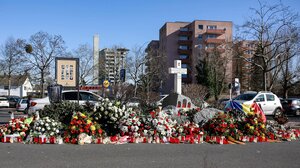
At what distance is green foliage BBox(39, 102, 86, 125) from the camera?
419 inches

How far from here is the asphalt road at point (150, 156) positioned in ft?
22.7

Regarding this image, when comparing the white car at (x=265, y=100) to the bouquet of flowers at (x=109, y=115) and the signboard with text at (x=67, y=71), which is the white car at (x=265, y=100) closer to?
the signboard with text at (x=67, y=71)

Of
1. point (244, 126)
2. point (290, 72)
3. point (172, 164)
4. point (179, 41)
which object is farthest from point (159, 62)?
point (172, 164)

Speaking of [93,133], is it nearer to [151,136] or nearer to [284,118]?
[151,136]

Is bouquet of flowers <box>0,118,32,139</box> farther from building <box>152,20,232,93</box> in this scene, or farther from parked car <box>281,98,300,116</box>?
building <box>152,20,232,93</box>

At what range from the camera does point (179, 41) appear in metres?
77.2

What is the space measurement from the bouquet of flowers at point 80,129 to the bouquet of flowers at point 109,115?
0.57 m

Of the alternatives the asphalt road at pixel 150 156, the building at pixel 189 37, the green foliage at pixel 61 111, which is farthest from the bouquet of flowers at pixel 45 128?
the building at pixel 189 37

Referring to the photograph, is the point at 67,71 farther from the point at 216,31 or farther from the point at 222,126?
the point at 216,31

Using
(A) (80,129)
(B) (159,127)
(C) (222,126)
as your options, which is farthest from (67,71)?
(C) (222,126)

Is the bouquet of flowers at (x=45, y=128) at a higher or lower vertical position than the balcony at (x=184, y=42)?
lower

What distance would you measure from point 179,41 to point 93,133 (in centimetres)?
6912

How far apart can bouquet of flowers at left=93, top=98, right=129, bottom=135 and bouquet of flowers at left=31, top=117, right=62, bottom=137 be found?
1.25 meters

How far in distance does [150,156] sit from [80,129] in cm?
259
